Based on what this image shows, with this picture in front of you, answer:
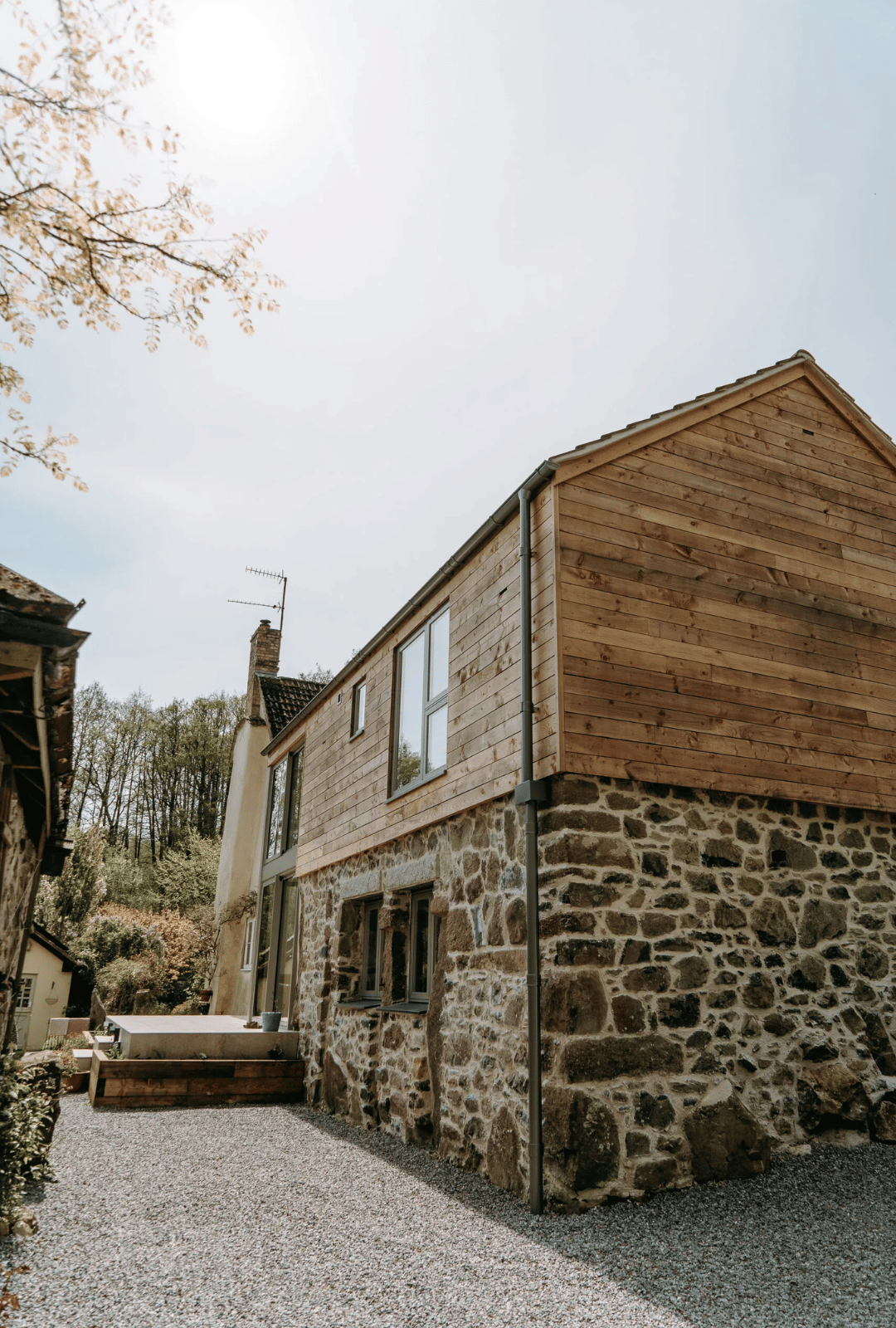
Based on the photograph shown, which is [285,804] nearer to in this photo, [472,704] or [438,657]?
[438,657]

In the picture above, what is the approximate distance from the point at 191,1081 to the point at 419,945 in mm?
3829

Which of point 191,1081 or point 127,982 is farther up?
point 127,982

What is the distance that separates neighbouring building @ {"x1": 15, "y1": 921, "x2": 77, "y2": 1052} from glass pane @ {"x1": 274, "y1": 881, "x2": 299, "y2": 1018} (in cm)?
827

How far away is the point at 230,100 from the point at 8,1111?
18.8 ft

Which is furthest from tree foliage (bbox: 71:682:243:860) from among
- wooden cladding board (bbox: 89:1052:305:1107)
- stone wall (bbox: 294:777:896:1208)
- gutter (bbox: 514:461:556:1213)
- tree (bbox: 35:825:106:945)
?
gutter (bbox: 514:461:556:1213)

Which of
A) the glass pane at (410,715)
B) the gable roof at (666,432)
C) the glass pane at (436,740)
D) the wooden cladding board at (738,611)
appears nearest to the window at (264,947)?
the glass pane at (410,715)

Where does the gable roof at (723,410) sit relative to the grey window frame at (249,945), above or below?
above

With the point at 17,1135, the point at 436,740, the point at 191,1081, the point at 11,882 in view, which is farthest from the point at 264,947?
the point at 17,1135

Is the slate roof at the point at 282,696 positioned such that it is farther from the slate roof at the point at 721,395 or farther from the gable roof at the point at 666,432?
the slate roof at the point at 721,395

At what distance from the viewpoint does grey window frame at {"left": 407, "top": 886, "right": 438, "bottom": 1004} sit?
27.0 ft

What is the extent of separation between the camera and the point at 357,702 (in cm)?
1147

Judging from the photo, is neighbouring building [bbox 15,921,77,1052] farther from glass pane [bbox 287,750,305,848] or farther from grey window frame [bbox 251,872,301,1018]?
glass pane [bbox 287,750,305,848]

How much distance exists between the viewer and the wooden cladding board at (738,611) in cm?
642

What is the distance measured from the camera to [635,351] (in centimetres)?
750
